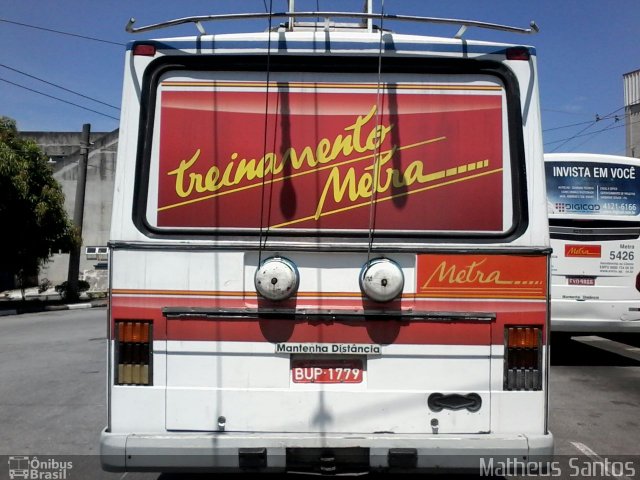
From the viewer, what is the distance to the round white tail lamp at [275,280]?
398cm

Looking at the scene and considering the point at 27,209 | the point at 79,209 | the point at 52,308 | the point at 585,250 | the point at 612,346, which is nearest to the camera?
the point at 585,250

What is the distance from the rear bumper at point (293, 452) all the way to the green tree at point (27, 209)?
19914 millimetres

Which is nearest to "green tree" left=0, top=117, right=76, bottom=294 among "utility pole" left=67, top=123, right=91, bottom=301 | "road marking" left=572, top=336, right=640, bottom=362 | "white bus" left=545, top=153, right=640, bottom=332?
"utility pole" left=67, top=123, right=91, bottom=301

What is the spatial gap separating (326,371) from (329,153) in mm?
1316

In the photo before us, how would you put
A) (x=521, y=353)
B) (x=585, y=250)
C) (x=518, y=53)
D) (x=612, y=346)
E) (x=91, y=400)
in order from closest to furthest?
(x=521, y=353) → (x=518, y=53) → (x=91, y=400) → (x=585, y=250) → (x=612, y=346)

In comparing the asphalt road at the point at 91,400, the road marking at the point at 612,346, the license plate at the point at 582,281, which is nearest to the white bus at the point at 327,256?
the asphalt road at the point at 91,400

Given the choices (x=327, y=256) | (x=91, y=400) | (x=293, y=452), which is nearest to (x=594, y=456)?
(x=293, y=452)

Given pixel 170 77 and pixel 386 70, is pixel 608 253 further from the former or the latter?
pixel 170 77

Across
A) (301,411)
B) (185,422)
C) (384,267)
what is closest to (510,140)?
(384,267)

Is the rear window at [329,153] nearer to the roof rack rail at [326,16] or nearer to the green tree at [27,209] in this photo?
the roof rack rail at [326,16]

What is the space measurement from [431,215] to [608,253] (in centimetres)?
662

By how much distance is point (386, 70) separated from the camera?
4.23 meters

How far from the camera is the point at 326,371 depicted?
13.5ft

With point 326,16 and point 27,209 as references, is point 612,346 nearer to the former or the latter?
point 326,16
